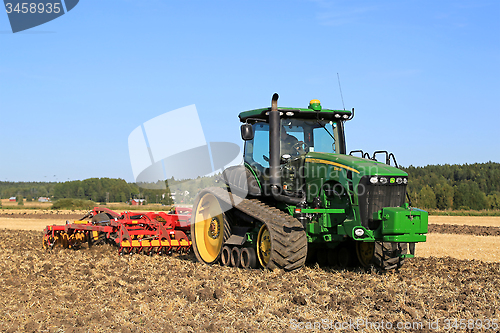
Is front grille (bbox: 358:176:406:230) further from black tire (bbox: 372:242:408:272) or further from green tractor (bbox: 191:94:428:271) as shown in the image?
black tire (bbox: 372:242:408:272)

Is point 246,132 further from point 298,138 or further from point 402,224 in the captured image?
point 402,224

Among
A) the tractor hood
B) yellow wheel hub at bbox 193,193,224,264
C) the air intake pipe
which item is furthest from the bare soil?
the tractor hood

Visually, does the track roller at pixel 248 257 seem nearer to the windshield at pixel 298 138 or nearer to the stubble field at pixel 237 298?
the stubble field at pixel 237 298

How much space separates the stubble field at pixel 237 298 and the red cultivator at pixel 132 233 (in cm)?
164

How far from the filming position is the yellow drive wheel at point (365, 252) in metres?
9.19

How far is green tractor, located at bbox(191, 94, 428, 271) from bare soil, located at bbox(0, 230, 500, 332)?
0.50 meters

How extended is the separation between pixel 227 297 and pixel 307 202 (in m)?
2.95

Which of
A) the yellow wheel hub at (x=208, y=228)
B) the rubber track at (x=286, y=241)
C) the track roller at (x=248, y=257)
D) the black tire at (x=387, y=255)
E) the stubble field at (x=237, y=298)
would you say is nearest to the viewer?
the stubble field at (x=237, y=298)

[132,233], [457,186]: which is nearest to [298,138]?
[132,233]

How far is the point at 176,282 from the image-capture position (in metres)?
8.16

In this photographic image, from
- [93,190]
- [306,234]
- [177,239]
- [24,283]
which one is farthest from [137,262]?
[93,190]

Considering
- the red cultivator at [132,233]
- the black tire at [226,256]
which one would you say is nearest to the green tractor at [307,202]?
the black tire at [226,256]

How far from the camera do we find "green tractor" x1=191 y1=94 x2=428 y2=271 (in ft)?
26.6

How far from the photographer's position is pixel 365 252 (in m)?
9.40
